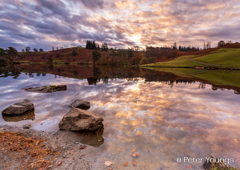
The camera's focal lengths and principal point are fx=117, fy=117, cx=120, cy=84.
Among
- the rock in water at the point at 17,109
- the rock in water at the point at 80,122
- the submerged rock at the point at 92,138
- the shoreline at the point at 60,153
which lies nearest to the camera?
the shoreline at the point at 60,153

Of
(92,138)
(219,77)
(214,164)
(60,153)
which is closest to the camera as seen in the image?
(214,164)

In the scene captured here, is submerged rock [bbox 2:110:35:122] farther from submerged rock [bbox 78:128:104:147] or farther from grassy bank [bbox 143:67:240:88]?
grassy bank [bbox 143:67:240:88]

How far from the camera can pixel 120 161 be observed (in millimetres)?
5051

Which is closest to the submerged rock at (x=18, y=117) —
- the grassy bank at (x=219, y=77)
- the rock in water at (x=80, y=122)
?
the rock in water at (x=80, y=122)

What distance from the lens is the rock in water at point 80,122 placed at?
24.1 feet

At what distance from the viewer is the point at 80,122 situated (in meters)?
7.52

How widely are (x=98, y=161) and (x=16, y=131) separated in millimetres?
6042

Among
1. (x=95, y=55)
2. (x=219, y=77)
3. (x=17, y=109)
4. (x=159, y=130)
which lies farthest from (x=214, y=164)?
(x=95, y=55)

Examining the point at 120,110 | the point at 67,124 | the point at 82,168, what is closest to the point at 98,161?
the point at 82,168

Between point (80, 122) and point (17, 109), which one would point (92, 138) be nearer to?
point (80, 122)

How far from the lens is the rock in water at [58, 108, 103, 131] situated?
289 inches

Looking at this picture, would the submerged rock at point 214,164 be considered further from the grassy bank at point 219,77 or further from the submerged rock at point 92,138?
the grassy bank at point 219,77

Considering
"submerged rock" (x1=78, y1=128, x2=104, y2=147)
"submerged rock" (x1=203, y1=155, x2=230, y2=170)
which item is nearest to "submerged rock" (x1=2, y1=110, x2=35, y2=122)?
"submerged rock" (x1=78, y1=128, x2=104, y2=147)

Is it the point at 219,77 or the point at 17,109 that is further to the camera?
the point at 219,77
